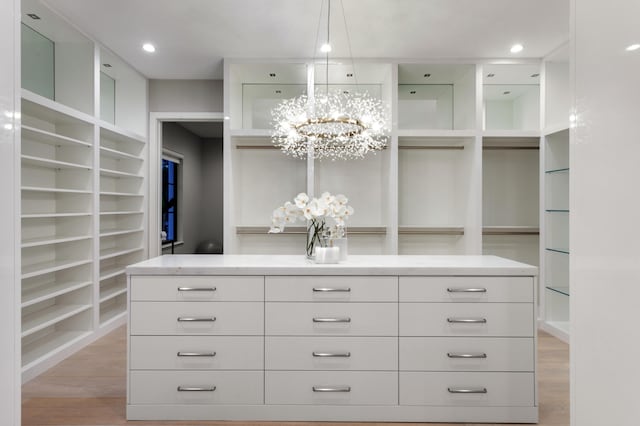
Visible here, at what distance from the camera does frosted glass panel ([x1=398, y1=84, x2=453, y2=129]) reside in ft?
14.0

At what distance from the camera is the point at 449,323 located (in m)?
2.09

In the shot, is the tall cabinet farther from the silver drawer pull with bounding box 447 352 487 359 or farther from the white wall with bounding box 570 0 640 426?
the white wall with bounding box 570 0 640 426

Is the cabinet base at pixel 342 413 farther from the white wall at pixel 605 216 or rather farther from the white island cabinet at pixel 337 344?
the white wall at pixel 605 216

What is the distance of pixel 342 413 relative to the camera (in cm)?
210

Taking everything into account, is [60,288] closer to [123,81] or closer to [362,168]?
[123,81]

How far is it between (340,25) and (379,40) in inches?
18.9

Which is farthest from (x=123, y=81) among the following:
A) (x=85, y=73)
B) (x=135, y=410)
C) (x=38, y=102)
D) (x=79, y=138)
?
(x=135, y=410)

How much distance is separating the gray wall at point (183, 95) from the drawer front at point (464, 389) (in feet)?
11.9

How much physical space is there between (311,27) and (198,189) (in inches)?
174

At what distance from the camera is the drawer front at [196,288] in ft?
6.84

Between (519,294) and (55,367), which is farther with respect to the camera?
(55,367)

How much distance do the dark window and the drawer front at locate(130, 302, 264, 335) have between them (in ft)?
12.6

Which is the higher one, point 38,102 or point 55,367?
point 38,102

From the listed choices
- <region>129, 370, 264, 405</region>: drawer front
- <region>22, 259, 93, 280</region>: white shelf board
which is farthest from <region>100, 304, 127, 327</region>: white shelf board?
<region>129, 370, 264, 405</region>: drawer front
